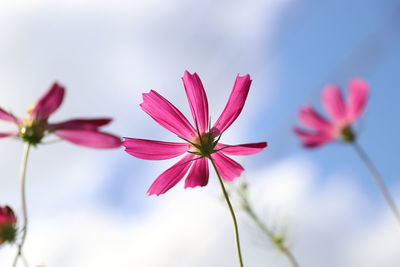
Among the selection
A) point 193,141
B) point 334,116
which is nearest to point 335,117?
point 334,116

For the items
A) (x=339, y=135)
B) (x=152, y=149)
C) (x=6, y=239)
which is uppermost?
(x=339, y=135)

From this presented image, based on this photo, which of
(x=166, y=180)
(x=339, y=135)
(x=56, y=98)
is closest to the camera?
(x=166, y=180)

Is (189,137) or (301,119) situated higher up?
(301,119)

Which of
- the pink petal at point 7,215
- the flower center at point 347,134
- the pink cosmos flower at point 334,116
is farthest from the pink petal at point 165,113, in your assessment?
the flower center at point 347,134

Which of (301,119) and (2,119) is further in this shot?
(301,119)

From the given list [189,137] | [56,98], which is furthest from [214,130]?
[56,98]

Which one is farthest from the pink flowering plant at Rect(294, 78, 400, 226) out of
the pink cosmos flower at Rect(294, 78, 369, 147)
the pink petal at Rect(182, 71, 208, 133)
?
the pink petal at Rect(182, 71, 208, 133)

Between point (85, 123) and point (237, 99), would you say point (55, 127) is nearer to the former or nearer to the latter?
point (85, 123)

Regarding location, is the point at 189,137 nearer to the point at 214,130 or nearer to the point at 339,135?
the point at 214,130
